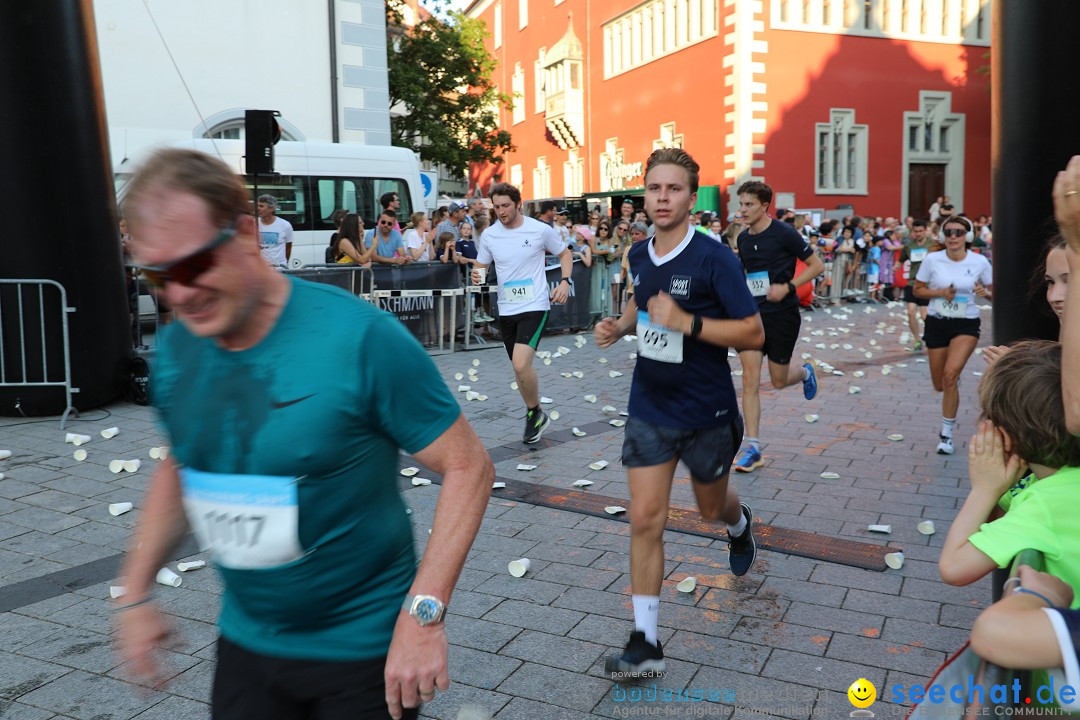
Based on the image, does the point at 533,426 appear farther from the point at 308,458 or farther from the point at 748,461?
the point at 308,458

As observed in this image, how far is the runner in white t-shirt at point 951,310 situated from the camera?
673cm

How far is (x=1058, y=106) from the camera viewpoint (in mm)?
2869

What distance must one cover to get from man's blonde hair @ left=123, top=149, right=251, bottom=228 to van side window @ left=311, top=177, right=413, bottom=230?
14328 mm

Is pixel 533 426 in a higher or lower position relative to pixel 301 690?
lower

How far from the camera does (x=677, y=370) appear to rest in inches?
145

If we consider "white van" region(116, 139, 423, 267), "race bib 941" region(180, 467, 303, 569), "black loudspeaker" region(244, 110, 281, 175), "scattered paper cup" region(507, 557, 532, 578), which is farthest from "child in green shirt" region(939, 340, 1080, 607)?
"white van" region(116, 139, 423, 267)

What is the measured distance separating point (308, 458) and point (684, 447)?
2.22 meters

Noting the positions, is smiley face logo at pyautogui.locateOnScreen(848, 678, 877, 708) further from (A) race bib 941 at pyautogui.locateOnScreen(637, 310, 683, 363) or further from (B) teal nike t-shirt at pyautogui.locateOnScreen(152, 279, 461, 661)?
(B) teal nike t-shirt at pyautogui.locateOnScreen(152, 279, 461, 661)

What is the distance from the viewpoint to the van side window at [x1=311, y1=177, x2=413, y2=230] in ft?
51.1

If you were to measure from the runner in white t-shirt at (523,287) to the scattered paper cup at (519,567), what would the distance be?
2.77 metres

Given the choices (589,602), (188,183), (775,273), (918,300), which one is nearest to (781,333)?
(775,273)

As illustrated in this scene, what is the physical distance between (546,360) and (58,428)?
5.88 m

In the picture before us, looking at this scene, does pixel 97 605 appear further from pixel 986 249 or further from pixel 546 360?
pixel 986 249

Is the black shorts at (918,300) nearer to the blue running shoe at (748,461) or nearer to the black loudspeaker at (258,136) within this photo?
the blue running shoe at (748,461)
